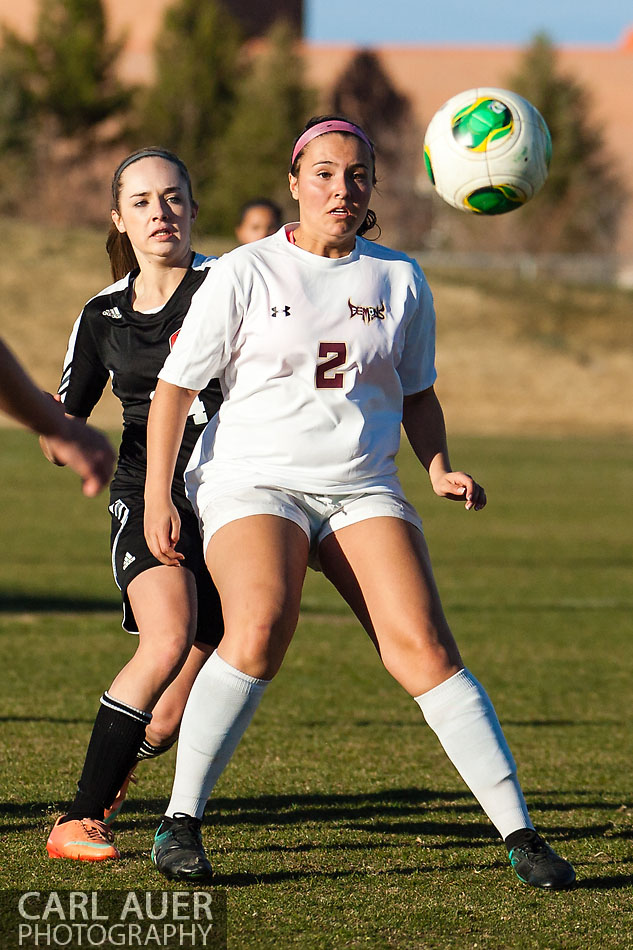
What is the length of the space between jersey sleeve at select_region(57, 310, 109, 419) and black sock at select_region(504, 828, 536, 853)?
1909 mm

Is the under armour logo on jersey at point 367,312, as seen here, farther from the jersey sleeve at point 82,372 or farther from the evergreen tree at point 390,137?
the evergreen tree at point 390,137

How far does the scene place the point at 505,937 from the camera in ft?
11.2

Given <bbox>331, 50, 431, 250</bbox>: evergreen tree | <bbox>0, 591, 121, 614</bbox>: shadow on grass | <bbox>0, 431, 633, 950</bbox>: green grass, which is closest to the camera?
<bbox>0, 431, 633, 950</bbox>: green grass

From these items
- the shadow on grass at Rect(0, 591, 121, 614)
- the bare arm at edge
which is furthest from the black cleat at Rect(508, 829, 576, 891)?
the shadow on grass at Rect(0, 591, 121, 614)

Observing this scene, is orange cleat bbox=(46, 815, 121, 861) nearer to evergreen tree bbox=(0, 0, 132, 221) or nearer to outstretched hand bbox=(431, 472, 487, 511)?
outstretched hand bbox=(431, 472, 487, 511)

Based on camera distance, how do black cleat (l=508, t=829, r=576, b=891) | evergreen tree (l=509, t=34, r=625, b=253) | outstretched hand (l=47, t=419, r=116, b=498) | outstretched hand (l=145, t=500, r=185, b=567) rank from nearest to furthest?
outstretched hand (l=47, t=419, r=116, b=498) → black cleat (l=508, t=829, r=576, b=891) → outstretched hand (l=145, t=500, r=185, b=567) → evergreen tree (l=509, t=34, r=625, b=253)

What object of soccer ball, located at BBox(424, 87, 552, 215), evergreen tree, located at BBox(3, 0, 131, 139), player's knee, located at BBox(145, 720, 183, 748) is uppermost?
evergreen tree, located at BBox(3, 0, 131, 139)

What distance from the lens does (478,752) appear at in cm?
384

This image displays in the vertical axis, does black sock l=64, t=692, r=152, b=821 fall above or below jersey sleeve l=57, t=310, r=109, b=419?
below

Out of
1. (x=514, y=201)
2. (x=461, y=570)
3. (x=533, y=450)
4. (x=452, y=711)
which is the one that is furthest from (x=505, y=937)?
(x=533, y=450)

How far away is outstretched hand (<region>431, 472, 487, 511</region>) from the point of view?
13.4ft

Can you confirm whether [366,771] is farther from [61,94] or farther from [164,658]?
[61,94]

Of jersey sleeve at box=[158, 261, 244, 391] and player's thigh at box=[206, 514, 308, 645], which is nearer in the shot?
player's thigh at box=[206, 514, 308, 645]

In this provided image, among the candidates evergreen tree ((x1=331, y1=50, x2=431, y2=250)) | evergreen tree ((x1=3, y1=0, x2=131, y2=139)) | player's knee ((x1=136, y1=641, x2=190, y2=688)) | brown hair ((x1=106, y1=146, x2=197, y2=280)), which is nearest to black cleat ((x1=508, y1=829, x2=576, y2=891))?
player's knee ((x1=136, y1=641, x2=190, y2=688))
